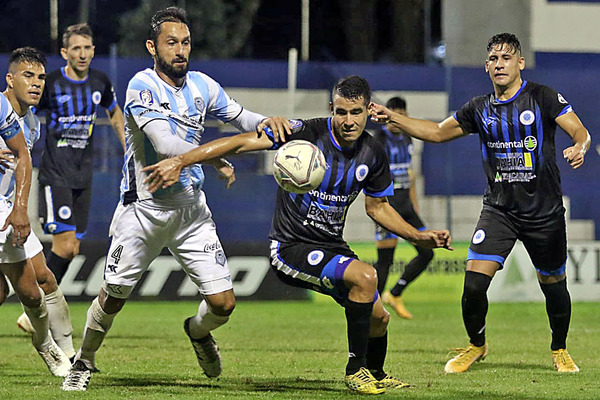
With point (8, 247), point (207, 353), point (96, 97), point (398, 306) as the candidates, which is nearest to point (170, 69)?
point (8, 247)

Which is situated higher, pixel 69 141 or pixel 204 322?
pixel 69 141

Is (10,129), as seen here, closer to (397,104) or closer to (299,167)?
(299,167)

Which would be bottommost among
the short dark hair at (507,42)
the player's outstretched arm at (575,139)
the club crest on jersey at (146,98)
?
the player's outstretched arm at (575,139)

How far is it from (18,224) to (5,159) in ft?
1.44

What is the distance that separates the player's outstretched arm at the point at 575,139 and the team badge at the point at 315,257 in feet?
6.12

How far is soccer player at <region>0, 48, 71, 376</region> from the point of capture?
264 inches

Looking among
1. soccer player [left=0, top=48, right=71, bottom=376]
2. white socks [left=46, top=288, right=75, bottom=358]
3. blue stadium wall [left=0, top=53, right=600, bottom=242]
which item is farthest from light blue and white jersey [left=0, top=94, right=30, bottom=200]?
blue stadium wall [left=0, top=53, right=600, bottom=242]

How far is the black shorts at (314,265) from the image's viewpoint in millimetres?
6441

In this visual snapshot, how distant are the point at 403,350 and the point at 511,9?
10524 millimetres

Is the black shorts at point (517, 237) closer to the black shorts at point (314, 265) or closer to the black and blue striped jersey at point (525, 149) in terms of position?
the black and blue striped jersey at point (525, 149)

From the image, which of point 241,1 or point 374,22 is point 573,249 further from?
point 241,1

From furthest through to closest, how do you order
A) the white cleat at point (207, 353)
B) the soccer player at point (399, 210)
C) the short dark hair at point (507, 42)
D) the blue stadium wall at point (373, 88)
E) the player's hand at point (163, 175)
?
the blue stadium wall at point (373, 88), the soccer player at point (399, 210), the short dark hair at point (507, 42), the white cleat at point (207, 353), the player's hand at point (163, 175)

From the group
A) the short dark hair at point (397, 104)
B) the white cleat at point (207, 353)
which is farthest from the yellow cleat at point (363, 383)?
the short dark hair at point (397, 104)

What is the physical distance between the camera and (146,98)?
21.0 ft
